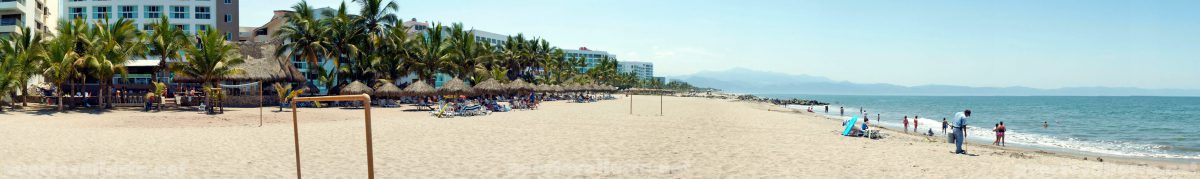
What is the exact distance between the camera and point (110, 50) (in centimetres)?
2652

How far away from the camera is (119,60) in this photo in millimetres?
26891

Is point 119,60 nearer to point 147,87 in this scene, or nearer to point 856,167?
point 147,87

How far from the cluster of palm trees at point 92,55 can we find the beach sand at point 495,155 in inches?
349

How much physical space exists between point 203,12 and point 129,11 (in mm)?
5325

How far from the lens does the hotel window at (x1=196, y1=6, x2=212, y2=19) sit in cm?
4853

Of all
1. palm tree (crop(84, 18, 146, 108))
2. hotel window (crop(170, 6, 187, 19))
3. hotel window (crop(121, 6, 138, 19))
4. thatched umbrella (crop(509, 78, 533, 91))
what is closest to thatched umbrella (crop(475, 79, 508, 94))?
thatched umbrella (crop(509, 78, 533, 91))

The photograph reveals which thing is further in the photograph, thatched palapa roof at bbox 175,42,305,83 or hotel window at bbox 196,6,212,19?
hotel window at bbox 196,6,212,19

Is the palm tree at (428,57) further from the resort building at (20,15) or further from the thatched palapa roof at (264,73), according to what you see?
the resort building at (20,15)

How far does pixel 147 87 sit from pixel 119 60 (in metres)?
4.64

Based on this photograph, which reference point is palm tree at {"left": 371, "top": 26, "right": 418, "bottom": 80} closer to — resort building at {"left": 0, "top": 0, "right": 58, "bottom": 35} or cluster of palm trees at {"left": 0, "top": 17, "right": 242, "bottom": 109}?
cluster of palm trees at {"left": 0, "top": 17, "right": 242, "bottom": 109}

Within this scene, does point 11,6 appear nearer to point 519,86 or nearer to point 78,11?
point 78,11

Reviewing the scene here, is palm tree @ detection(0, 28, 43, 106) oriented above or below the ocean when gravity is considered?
above

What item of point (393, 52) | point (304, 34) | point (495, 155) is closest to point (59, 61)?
point (304, 34)

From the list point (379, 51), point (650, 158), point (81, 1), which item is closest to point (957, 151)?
point (650, 158)
